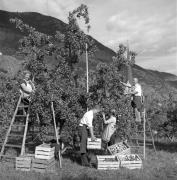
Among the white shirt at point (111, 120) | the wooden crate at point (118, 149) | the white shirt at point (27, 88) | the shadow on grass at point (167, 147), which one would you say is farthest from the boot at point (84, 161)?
the shadow on grass at point (167, 147)

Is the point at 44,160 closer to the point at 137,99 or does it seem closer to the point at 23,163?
the point at 23,163

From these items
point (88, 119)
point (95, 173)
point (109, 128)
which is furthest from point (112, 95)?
point (95, 173)

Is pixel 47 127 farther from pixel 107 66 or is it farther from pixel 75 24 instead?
pixel 75 24

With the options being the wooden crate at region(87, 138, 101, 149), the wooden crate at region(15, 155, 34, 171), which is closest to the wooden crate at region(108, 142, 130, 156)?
the wooden crate at region(87, 138, 101, 149)

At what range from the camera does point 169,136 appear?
22281 mm

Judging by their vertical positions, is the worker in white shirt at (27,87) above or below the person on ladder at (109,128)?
above

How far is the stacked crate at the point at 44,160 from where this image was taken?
9.98m

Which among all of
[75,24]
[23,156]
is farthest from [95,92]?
[23,156]

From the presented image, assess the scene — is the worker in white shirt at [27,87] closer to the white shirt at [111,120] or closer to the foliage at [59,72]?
the foliage at [59,72]

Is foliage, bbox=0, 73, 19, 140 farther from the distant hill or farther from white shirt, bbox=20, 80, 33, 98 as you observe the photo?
the distant hill

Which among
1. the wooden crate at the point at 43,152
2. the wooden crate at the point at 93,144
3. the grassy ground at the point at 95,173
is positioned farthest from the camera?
the wooden crate at the point at 93,144

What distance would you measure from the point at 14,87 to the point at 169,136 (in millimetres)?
12123

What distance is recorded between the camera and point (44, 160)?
33.1 ft

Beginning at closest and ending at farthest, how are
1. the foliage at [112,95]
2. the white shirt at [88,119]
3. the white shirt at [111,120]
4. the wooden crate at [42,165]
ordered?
the wooden crate at [42,165]
the white shirt at [88,119]
the white shirt at [111,120]
the foliage at [112,95]
